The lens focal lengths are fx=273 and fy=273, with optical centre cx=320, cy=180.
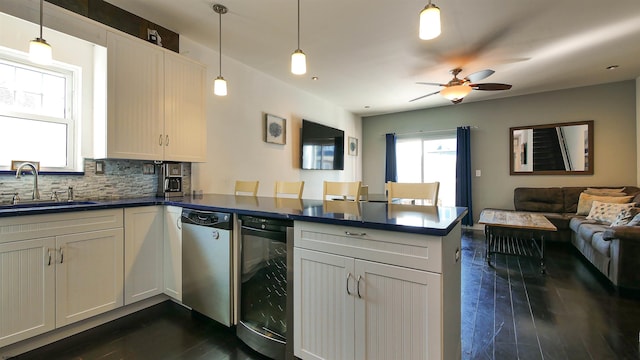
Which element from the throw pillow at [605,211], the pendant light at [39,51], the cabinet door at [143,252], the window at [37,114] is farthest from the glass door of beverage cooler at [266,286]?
the throw pillow at [605,211]

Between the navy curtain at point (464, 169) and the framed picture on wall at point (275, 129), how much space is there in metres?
3.70

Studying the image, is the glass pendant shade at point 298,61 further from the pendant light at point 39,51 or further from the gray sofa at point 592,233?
the gray sofa at point 592,233

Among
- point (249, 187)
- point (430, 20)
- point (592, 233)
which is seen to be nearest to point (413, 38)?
point (430, 20)

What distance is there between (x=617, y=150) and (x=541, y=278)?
3358 millimetres

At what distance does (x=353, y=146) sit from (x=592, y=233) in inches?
176

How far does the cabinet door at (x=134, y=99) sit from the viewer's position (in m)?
2.27

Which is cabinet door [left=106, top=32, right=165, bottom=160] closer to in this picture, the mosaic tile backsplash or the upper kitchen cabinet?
the upper kitchen cabinet

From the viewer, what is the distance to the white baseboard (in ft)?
5.66

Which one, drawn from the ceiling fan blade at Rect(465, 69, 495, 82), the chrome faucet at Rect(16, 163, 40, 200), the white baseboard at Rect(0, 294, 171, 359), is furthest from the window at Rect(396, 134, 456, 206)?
the chrome faucet at Rect(16, 163, 40, 200)

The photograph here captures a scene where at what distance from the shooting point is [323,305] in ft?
4.81

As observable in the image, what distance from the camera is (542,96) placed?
16.7 ft

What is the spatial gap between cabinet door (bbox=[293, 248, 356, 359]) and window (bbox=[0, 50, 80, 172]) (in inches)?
92.5

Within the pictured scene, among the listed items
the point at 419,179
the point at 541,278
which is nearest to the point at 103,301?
the point at 541,278

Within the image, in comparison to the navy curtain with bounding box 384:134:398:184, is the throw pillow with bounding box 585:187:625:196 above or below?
below
